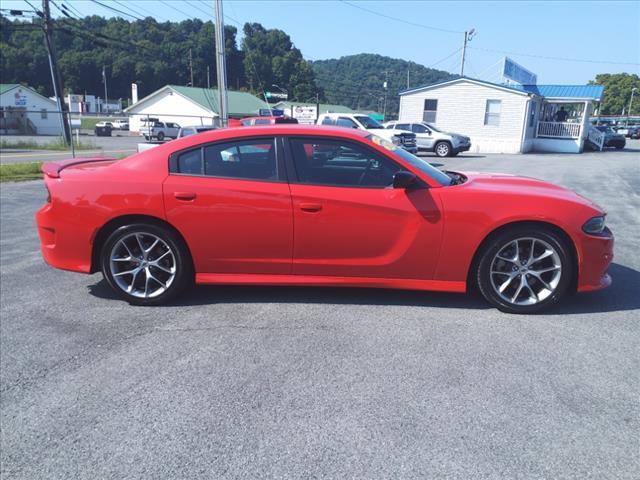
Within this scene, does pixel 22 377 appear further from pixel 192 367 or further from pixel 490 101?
pixel 490 101

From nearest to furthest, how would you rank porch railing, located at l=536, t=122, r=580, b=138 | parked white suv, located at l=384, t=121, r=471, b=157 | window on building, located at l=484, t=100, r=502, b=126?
parked white suv, located at l=384, t=121, r=471, b=157 → window on building, located at l=484, t=100, r=502, b=126 → porch railing, located at l=536, t=122, r=580, b=138

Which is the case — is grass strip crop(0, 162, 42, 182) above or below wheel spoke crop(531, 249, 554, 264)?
below

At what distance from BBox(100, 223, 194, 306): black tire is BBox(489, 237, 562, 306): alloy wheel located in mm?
2665

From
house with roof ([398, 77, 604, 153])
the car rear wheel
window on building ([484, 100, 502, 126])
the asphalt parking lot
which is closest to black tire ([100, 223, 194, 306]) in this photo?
the asphalt parking lot

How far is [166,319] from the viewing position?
4074mm

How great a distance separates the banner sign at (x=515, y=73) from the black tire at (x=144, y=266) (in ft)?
102

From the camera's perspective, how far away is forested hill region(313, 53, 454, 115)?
331 feet

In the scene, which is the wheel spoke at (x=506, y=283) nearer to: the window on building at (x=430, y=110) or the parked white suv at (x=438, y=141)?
the parked white suv at (x=438, y=141)

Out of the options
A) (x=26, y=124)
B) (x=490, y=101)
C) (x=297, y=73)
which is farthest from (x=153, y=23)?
(x=490, y=101)

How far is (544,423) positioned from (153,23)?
225 feet

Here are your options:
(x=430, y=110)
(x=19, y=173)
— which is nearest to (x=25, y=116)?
(x=430, y=110)

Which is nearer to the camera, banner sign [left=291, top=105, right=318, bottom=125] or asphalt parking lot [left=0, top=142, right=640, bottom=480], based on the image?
asphalt parking lot [left=0, top=142, right=640, bottom=480]

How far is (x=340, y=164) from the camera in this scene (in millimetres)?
4199

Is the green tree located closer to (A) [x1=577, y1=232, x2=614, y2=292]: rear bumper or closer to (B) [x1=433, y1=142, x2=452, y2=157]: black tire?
(B) [x1=433, y1=142, x2=452, y2=157]: black tire
